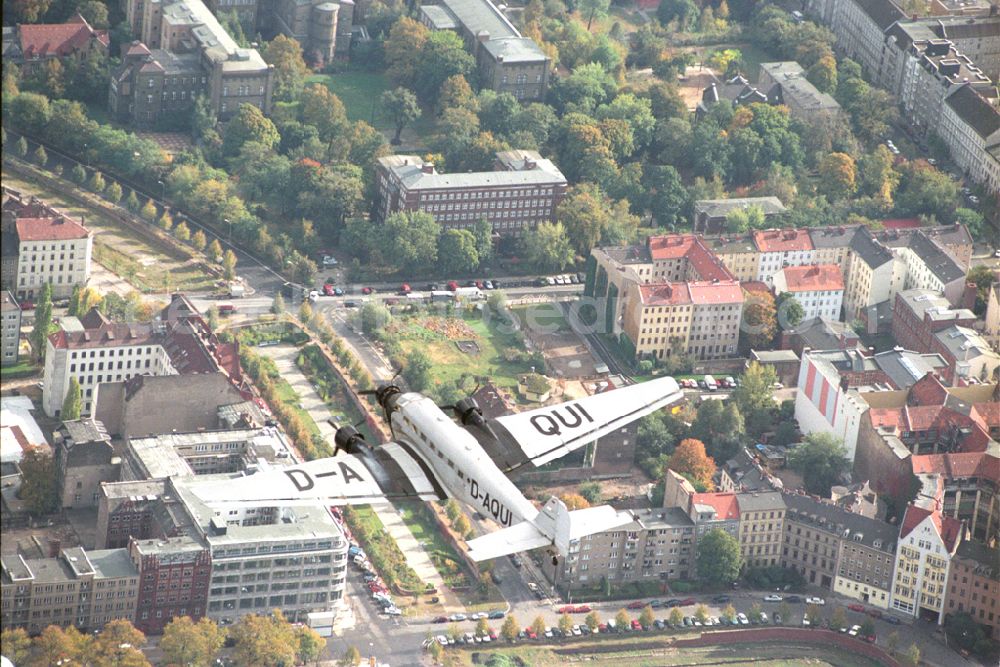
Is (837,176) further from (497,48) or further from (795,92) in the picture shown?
(497,48)

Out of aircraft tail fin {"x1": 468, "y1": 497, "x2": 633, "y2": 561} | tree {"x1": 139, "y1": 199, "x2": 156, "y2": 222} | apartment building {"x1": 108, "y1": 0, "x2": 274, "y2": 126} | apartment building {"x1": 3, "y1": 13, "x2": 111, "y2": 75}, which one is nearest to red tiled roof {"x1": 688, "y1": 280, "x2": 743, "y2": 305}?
tree {"x1": 139, "y1": 199, "x2": 156, "y2": 222}

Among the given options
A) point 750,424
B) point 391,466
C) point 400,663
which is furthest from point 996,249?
point 391,466

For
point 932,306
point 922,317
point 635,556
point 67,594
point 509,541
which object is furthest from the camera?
point 932,306

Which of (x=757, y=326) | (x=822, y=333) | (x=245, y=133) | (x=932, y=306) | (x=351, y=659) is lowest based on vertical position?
(x=351, y=659)

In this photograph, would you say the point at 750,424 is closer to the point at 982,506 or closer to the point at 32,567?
the point at 982,506

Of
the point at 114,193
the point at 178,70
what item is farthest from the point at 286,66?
the point at 114,193

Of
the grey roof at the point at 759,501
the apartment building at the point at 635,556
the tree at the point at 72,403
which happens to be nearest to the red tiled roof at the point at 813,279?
the grey roof at the point at 759,501

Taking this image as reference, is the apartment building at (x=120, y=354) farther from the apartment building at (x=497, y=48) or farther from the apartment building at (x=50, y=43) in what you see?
the apartment building at (x=497, y=48)
